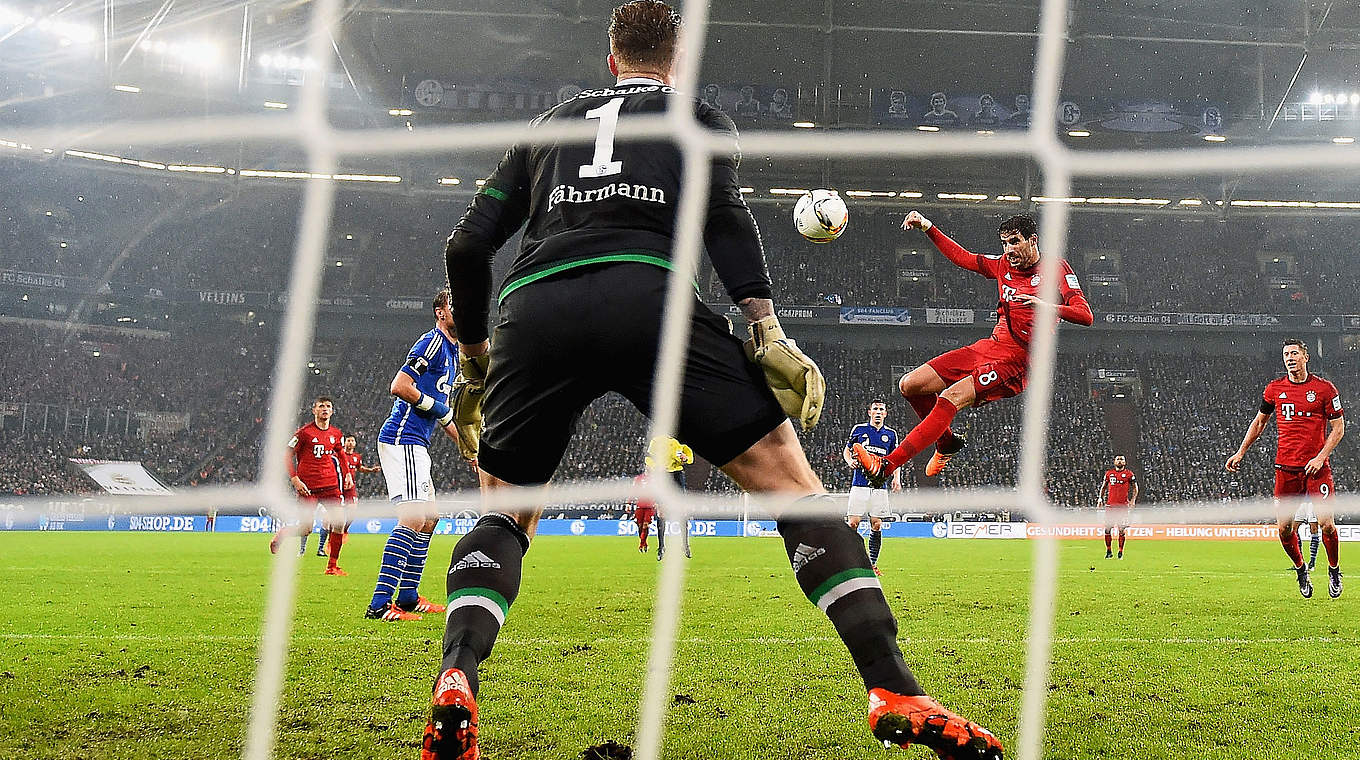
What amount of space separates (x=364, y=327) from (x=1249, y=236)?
22.1 metres

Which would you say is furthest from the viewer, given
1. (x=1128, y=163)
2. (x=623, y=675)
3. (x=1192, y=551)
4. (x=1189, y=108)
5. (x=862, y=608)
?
(x=1189, y=108)

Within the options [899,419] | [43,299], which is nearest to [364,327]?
[43,299]

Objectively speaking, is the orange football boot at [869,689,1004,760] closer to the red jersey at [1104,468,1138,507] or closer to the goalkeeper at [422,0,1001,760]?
the goalkeeper at [422,0,1001,760]

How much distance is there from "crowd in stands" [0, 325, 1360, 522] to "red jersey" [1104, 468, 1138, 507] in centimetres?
812

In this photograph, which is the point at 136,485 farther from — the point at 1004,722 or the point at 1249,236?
the point at 1249,236

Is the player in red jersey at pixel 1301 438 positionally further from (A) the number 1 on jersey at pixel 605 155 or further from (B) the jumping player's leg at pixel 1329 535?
(A) the number 1 on jersey at pixel 605 155

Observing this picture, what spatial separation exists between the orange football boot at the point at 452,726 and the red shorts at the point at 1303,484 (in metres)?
5.86

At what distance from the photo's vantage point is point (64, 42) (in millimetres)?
18844

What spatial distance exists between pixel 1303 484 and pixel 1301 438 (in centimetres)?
29

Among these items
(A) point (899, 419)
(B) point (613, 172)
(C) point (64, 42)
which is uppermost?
(C) point (64, 42)

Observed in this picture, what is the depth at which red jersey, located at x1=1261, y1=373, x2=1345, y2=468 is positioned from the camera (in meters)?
6.20

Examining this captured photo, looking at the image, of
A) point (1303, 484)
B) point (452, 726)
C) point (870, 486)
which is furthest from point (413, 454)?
point (1303, 484)

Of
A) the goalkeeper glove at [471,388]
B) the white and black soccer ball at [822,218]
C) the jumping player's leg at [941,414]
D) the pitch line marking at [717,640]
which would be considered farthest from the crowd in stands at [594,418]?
the goalkeeper glove at [471,388]

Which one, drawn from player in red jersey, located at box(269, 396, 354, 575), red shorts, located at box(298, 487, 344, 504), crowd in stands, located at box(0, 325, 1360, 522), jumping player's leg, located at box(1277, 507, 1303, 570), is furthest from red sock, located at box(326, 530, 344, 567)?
crowd in stands, located at box(0, 325, 1360, 522)
